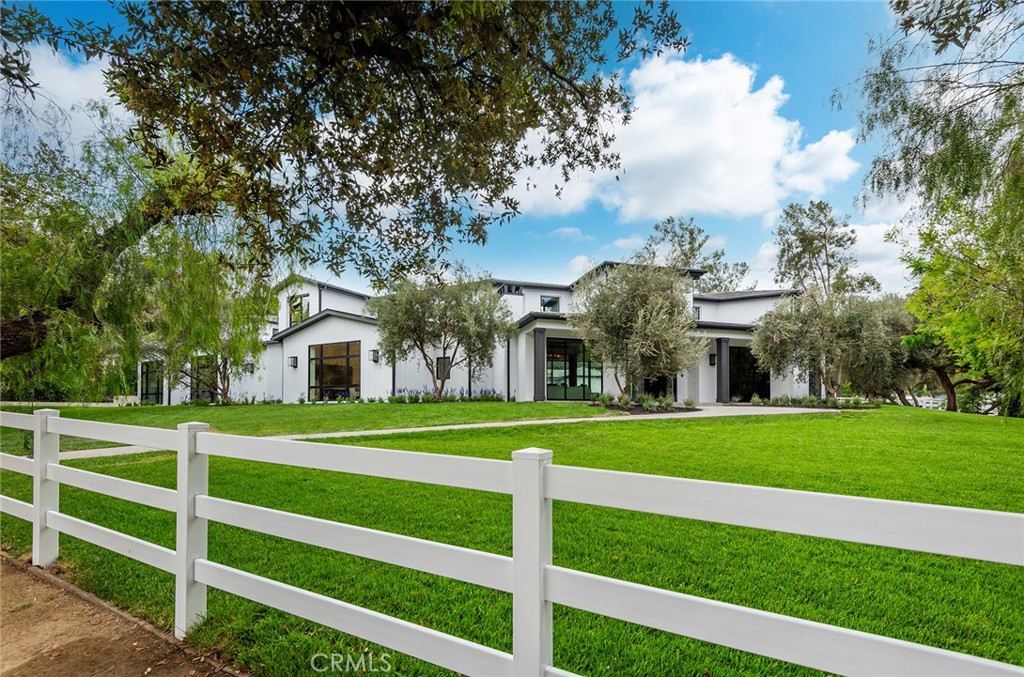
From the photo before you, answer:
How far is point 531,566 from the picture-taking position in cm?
190

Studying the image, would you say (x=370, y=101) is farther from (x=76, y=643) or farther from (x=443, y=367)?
(x=443, y=367)

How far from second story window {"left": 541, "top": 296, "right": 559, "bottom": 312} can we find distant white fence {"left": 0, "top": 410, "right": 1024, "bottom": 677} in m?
19.7

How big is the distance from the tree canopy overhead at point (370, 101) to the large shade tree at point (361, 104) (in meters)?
0.01

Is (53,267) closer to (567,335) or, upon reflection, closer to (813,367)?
(567,335)

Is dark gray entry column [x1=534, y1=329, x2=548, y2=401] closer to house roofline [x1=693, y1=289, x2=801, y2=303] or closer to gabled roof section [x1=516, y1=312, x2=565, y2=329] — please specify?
gabled roof section [x1=516, y1=312, x2=565, y2=329]

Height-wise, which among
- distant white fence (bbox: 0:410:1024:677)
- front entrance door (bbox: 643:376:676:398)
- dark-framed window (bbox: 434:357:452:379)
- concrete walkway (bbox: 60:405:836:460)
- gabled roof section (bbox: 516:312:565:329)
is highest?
gabled roof section (bbox: 516:312:565:329)

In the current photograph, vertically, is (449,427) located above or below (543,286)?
below

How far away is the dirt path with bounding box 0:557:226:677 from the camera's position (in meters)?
2.68

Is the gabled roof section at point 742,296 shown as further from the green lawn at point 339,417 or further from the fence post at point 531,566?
the fence post at point 531,566

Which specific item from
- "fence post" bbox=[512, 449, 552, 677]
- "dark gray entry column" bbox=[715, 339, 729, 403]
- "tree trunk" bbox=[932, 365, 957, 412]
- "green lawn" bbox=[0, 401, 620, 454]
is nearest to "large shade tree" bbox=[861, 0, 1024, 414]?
"fence post" bbox=[512, 449, 552, 677]

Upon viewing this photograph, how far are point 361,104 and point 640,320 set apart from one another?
40.3ft

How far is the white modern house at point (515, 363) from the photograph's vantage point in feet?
64.2

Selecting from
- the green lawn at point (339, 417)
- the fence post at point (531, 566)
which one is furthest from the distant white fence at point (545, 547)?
the green lawn at point (339, 417)

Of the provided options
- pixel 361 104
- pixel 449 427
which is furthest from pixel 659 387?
pixel 361 104
